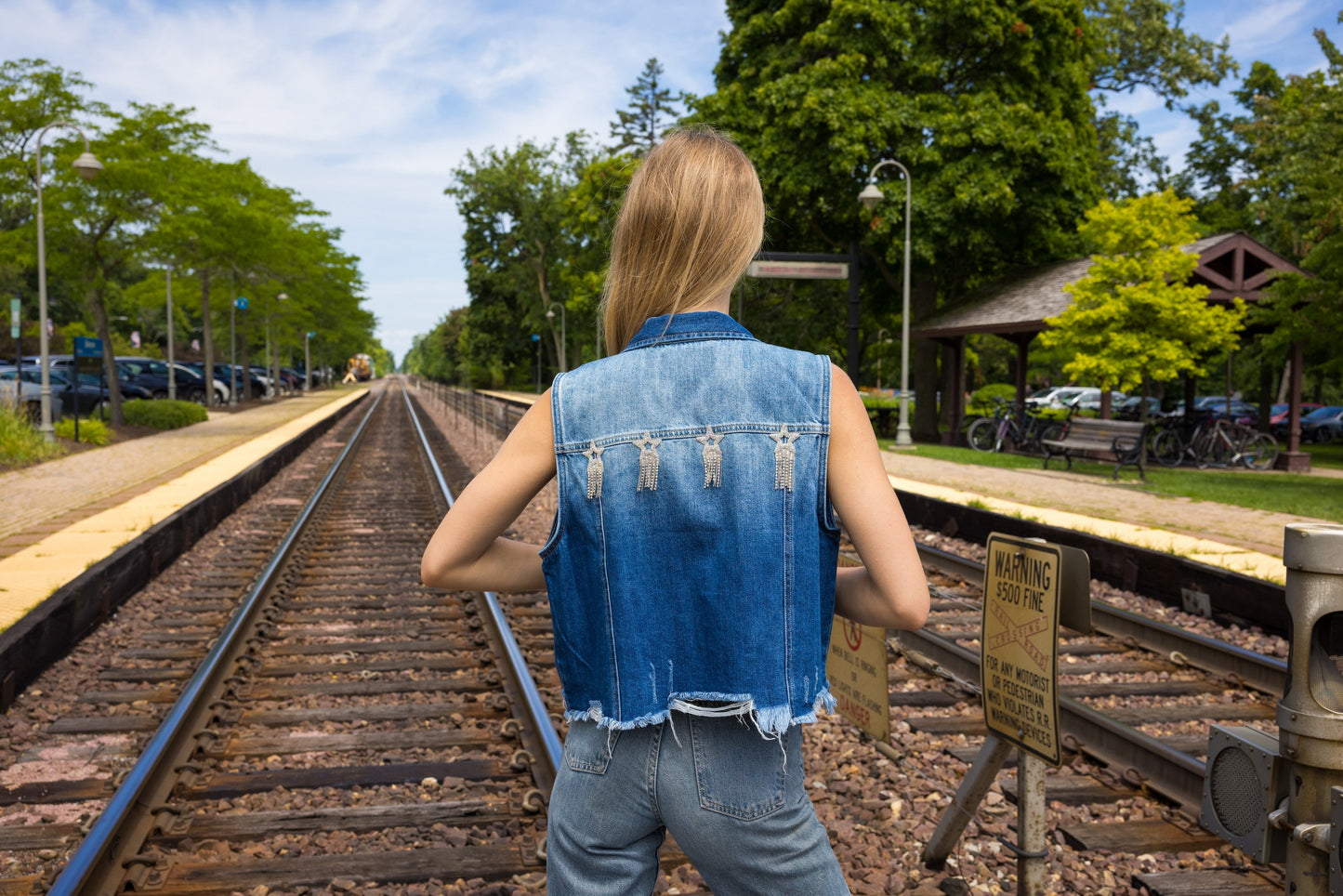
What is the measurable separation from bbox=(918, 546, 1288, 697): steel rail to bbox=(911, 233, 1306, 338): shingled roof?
10.8 m

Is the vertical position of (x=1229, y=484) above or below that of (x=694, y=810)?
below

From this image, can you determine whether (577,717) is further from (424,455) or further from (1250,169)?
(1250,169)

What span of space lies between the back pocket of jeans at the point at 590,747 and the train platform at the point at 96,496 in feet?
18.1

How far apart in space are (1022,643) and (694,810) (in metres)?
1.71

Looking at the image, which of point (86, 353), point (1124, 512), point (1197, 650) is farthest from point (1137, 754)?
point (86, 353)

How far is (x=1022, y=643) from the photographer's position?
2.86 meters

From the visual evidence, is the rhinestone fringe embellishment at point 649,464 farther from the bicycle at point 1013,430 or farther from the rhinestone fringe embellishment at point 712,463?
the bicycle at point 1013,430

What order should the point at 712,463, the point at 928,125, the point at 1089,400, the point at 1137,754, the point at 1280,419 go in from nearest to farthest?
the point at 712,463, the point at 1137,754, the point at 928,125, the point at 1280,419, the point at 1089,400

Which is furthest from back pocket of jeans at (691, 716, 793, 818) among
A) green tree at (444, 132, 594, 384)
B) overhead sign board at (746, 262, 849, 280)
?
green tree at (444, 132, 594, 384)

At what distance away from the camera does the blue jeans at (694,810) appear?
1.44 meters

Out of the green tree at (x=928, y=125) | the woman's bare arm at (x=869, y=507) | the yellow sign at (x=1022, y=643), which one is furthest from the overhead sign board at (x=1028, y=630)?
the green tree at (x=928, y=125)

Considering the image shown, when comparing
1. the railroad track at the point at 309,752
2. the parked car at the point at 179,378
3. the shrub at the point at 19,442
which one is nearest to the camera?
the railroad track at the point at 309,752

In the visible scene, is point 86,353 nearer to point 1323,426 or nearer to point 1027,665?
point 1027,665

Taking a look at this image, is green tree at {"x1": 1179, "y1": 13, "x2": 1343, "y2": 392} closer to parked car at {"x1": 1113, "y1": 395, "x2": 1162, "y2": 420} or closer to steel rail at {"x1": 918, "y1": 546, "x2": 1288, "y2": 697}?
parked car at {"x1": 1113, "y1": 395, "x2": 1162, "y2": 420}
